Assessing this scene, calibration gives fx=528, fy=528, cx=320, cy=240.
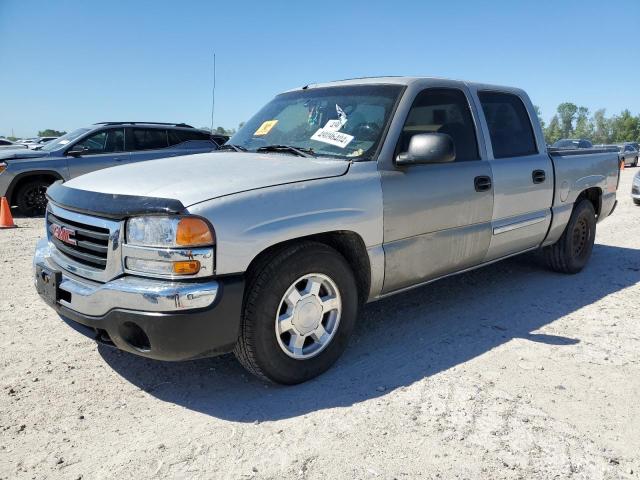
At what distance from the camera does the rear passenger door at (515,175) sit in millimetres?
4258

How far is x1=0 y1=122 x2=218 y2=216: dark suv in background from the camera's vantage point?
9242mm

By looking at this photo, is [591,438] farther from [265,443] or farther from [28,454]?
[28,454]

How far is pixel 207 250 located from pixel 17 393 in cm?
148

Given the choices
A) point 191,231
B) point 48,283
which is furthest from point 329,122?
point 48,283

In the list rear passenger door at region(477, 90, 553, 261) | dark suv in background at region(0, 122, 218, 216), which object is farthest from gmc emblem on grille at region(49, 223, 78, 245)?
dark suv in background at region(0, 122, 218, 216)

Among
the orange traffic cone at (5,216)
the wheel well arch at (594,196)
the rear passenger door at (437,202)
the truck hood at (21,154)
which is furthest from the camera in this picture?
the truck hood at (21,154)

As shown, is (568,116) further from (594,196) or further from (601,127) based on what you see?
(594,196)

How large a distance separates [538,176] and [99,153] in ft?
25.6

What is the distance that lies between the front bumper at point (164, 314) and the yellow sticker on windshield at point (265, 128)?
5.59ft

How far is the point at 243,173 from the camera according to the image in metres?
3.04

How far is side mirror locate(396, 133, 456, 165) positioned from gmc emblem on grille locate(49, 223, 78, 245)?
2.04 metres

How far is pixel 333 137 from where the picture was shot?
140 inches

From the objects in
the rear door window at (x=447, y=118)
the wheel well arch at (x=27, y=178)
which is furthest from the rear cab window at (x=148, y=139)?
the rear door window at (x=447, y=118)

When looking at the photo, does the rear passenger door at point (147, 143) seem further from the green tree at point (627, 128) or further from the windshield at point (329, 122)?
the green tree at point (627, 128)
